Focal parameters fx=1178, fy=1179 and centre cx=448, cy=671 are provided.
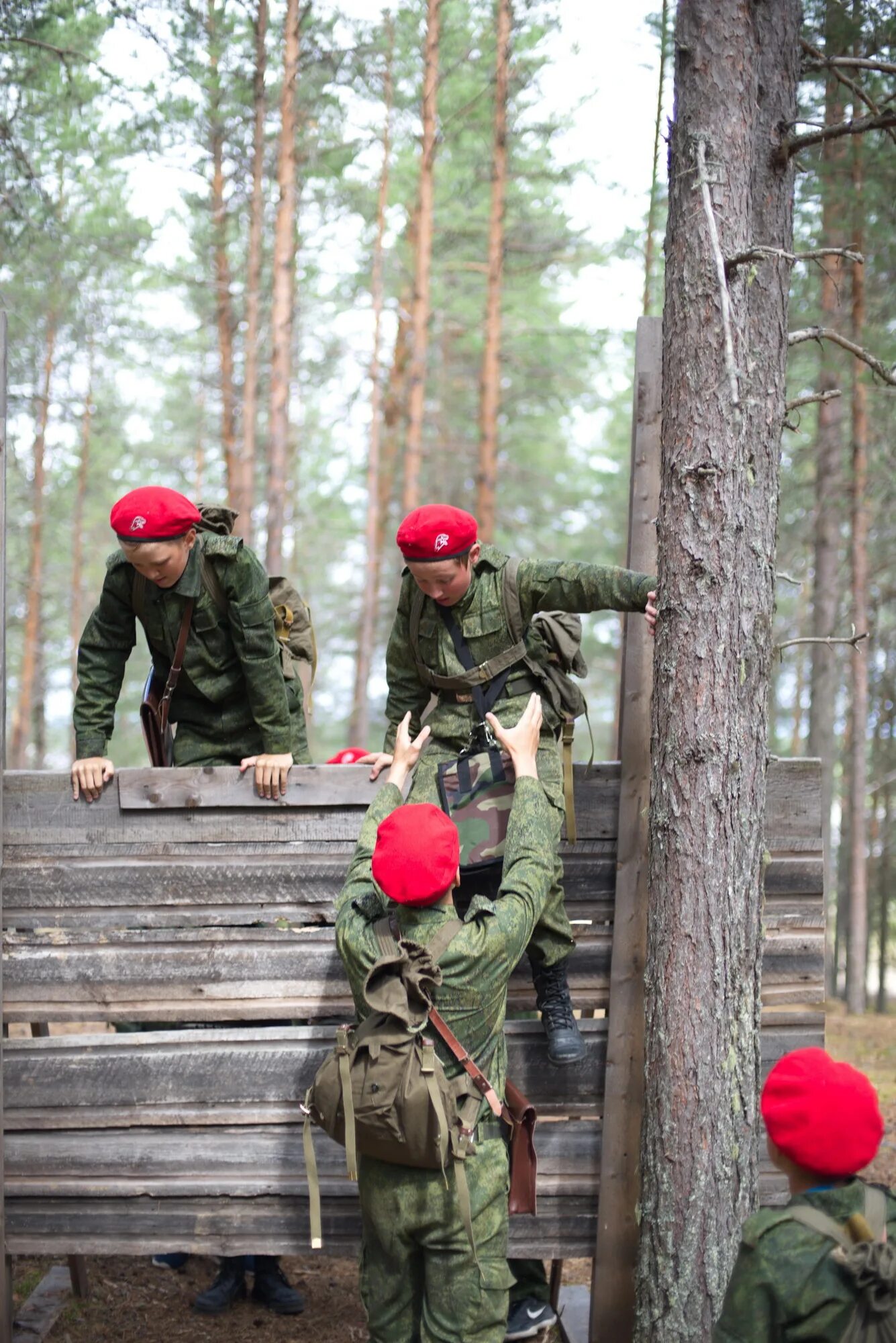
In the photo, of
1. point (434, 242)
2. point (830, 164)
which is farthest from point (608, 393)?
point (830, 164)

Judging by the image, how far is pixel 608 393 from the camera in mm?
27281

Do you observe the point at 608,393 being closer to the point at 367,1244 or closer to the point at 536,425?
the point at 536,425

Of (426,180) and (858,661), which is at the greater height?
(426,180)

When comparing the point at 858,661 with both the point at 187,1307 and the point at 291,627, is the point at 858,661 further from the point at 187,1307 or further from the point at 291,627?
the point at 187,1307

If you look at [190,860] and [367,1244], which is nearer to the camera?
[367,1244]

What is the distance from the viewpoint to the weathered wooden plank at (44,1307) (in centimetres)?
512

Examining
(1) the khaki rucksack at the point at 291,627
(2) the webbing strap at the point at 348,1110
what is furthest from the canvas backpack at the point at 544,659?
(2) the webbing strap at the point at 348,1110

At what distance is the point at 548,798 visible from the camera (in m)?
4.57

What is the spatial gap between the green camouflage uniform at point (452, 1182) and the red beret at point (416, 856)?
0.12m

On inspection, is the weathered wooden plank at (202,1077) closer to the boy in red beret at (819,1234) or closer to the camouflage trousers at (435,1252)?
the camouflage trousers at (435,1252)

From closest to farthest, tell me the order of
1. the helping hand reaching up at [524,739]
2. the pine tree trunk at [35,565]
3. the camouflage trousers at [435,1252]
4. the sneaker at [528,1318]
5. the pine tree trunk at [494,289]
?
1. the camouflage trousers at [435,1252]
2. the helping hand reaching up at [524,739]
3. the sneaker at [528,1318]
4. the pine tree trunk at [494,289]
5. the pine tree trunk at [35,565]

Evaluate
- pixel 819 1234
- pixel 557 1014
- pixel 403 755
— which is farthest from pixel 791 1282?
pixel 403 755

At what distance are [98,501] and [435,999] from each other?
25.7 metres

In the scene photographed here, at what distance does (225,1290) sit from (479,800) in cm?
276
